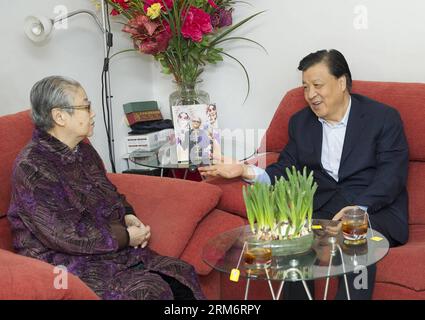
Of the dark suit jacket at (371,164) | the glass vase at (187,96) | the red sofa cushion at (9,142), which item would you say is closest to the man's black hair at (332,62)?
the dark suit jacket at (371,164)

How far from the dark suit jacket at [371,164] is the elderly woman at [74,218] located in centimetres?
76

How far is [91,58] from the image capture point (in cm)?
299

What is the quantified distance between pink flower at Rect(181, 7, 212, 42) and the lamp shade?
64 centimetres

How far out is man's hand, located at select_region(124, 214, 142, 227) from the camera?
2029 mm

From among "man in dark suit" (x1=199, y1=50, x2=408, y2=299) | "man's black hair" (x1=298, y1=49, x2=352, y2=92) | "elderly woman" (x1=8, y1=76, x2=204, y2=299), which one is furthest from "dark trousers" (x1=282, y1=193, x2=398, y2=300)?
"man's black hair" (x1=298, y1=49, x2=352, y2=92)

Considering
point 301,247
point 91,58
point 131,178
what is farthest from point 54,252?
point 91,58

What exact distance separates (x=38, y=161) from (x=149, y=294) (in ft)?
1.79

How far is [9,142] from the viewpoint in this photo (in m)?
1.95

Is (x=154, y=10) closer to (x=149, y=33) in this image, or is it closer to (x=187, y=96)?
(x=149, y=33)

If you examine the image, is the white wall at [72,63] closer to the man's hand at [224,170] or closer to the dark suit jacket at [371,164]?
the man's hand at [224,170]

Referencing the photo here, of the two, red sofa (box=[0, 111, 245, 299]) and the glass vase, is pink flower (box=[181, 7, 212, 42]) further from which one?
red sofa (box=[0, 111, 245, 299])

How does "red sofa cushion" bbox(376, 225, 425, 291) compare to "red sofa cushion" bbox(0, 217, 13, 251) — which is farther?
"red sofa cushion" bbox(0, 217, 13, 251)

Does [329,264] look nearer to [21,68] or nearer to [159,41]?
[159,41]

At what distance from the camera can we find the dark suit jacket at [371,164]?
214 centimetres
